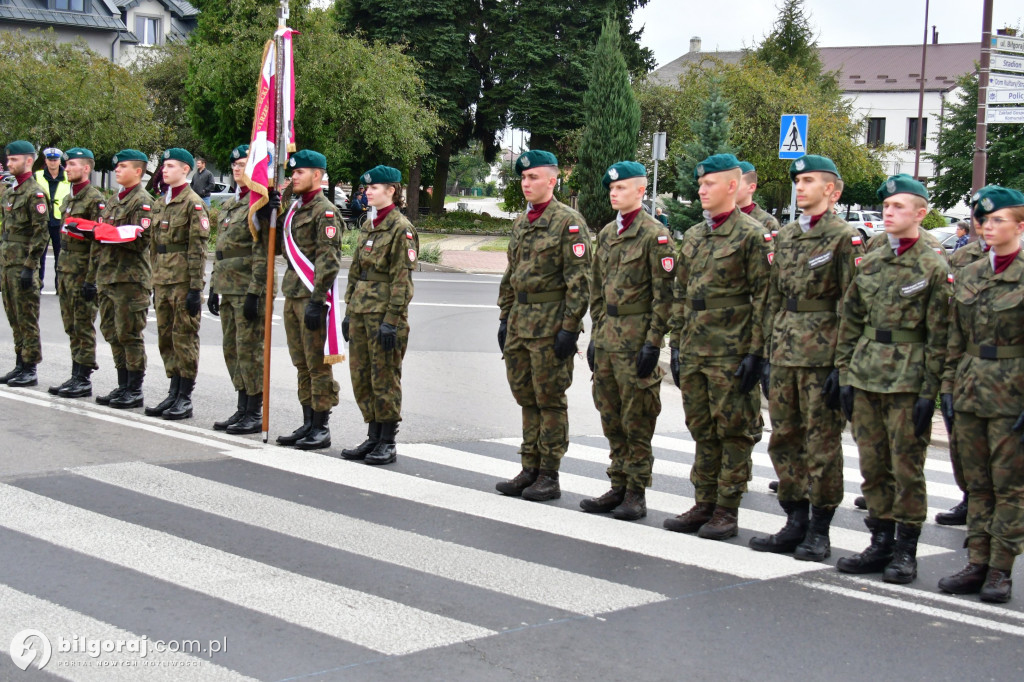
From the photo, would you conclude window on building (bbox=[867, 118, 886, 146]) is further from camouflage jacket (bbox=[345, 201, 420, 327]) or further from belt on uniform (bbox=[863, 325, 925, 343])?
belt on uniform (bbox=[863, 325, 925, 343])

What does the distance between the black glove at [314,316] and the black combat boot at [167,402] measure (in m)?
1.80

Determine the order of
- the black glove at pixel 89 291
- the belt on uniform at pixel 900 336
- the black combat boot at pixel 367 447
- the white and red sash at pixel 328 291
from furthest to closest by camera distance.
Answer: the black glove at pixel 89 291 → the white and red sash at pixel 328 291 → the black combat boot at pixel 367 447 → the belt on uniform at pixel 900 336

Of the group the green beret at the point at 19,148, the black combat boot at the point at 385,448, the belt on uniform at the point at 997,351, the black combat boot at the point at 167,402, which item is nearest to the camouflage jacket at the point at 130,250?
the black combat boot at the point at 167,402

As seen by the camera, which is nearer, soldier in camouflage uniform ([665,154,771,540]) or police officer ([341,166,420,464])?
soldier in camouflage uniform ([665,154,771,540])

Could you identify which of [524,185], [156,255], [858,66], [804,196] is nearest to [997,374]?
[804,196]

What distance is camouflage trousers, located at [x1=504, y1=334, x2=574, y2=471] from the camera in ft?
24.2

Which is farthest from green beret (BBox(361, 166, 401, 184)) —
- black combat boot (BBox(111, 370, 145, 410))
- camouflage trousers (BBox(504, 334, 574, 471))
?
black combat boot (BBox(111, 370, 145, 410))

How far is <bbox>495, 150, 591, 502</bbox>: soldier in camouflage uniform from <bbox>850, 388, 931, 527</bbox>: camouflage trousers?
201cm

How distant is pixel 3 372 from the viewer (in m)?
11.6

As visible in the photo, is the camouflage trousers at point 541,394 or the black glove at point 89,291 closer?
the camouflage trousers at point 541,394

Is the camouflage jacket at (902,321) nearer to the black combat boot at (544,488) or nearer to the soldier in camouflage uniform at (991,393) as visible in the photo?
the soldier in camouflage uniform at (991,393)

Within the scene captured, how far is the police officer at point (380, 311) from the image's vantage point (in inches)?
327

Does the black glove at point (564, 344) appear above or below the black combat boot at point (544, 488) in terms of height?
above

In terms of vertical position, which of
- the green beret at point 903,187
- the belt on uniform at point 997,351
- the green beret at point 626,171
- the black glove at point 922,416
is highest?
the green beret at point 626,171
